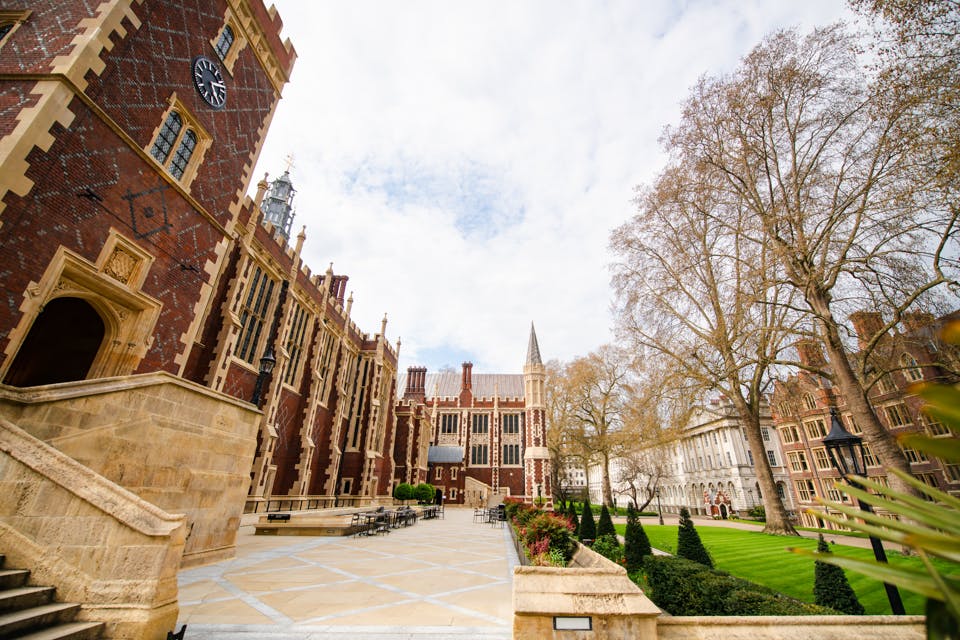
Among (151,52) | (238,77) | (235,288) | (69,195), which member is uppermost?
(238,77)

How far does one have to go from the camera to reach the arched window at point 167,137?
38.3ft

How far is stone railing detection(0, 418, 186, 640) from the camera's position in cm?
521

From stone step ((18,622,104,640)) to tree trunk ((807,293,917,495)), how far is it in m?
16.6

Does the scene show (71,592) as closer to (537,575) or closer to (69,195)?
(537,575)

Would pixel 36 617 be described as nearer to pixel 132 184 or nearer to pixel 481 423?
pixel 132 184

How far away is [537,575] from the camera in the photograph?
5012mm

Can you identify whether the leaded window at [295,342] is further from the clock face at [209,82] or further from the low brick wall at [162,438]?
the low brick wall at [162,438]

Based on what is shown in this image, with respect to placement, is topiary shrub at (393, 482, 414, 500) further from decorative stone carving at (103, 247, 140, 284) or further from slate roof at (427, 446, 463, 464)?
decorative stone carving at (103, 247, 140, 284)

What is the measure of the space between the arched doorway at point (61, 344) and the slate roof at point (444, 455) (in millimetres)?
36383

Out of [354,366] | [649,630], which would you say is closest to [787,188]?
[649,630]

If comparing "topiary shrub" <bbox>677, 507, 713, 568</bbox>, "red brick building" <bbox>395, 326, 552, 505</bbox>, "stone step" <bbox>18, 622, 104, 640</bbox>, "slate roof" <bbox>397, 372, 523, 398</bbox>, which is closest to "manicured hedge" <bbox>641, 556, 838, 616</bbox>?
"topiary shrub" <bbox>677, 507, 713, 568</bbox>

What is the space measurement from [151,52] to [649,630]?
15787mm

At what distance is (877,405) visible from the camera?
107 feet

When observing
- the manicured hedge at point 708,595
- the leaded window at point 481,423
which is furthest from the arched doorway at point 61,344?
the leaded window at point 481,423
